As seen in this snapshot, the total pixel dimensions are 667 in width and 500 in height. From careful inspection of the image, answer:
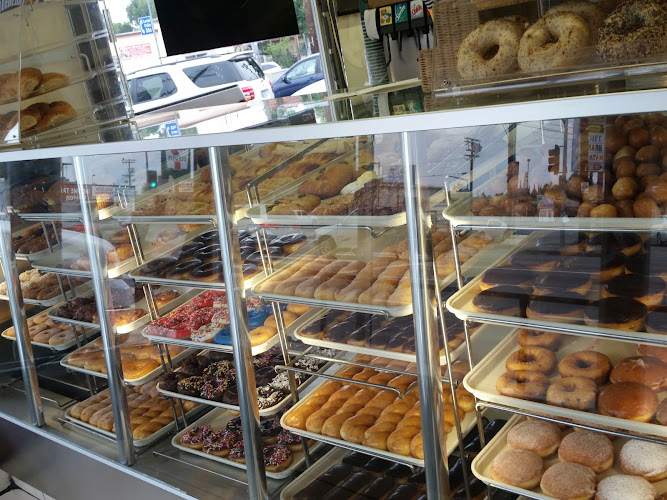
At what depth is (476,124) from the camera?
1431 millimetres

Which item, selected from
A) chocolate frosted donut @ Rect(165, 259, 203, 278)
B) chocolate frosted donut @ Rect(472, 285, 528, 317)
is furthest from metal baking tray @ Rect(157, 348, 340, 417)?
chocolate frosted donut @ Rect(472, 285, 528, 317)

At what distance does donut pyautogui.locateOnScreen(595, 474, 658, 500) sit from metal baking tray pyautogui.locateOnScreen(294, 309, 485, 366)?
0.49 m

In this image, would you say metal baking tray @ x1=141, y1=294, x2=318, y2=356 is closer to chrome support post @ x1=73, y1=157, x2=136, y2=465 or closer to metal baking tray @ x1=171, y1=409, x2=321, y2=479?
chrome support post @ x1=73, y1=157, x2=136, y2=465

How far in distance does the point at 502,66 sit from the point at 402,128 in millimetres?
342

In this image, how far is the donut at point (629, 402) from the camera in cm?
154

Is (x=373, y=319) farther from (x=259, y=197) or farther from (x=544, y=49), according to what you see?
(x=544, y=49)

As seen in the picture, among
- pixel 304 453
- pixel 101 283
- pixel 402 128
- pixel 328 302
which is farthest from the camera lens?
pixel 101 283

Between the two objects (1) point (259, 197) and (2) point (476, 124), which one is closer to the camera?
(2) point (476, 124)

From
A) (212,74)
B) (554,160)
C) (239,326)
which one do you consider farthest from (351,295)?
(212,74)

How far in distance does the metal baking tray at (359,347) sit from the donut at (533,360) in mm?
123

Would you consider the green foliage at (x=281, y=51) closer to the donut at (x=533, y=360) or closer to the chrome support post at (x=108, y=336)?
the chrome support post at (x=108, y=336)

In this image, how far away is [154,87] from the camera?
673cm

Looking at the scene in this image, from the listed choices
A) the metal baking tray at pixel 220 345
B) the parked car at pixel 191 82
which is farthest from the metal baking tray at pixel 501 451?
the parked car at pixel 191 82

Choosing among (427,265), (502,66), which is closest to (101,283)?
(427,265)
